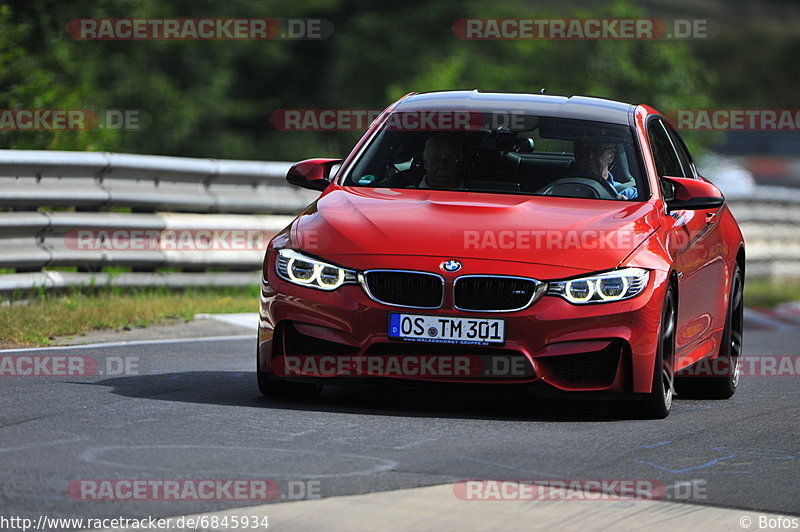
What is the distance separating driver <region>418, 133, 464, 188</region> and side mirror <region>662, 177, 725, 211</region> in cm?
113

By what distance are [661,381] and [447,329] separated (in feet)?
3.76

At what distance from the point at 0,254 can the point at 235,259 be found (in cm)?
295

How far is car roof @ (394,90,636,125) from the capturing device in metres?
8.85

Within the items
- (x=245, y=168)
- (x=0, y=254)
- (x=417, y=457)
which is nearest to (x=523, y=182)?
(x=417, y=457)

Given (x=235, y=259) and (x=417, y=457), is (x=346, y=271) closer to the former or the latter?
(x=417, y=457)

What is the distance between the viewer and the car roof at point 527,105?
29.0 feet

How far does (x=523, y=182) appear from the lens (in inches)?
330
